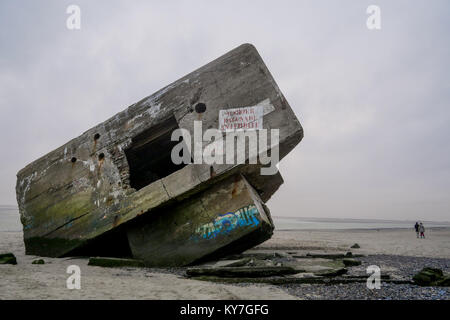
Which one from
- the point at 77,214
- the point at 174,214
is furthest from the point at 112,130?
the point at 174,214

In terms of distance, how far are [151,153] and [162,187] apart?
187 cm

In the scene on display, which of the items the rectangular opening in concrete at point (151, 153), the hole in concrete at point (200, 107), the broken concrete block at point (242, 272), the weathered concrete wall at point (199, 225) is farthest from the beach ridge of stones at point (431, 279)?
the rectangular opening in concrete at point (151, 153)

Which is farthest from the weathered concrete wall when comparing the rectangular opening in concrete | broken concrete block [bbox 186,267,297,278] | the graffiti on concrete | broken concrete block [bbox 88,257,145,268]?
the rectangular opening in concrete

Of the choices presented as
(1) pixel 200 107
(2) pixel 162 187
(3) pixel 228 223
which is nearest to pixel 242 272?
(3) pixel 228 223

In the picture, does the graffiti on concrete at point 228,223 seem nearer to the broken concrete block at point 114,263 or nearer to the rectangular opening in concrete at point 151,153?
the broken concrete block at point 114,263

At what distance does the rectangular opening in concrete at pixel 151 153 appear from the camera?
6.21m

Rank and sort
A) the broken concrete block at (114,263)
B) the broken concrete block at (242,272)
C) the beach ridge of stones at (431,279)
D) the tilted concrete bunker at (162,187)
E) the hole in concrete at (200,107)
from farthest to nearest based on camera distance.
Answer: the hole in concrete at (200,107) < the broken concrete block at (114,263) < the tilted concrete bunker at (162,187) < the broken concrete block at (242,272) < the beach ridge of stones at (431,279)

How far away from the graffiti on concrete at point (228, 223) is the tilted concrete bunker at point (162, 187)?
2cm

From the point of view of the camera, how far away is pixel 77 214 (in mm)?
6086

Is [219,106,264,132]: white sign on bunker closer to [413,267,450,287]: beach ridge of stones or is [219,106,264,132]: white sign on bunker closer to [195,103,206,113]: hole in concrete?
[195,103,206,113]: hole in concrete

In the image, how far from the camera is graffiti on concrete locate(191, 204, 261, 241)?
17.1 feet
